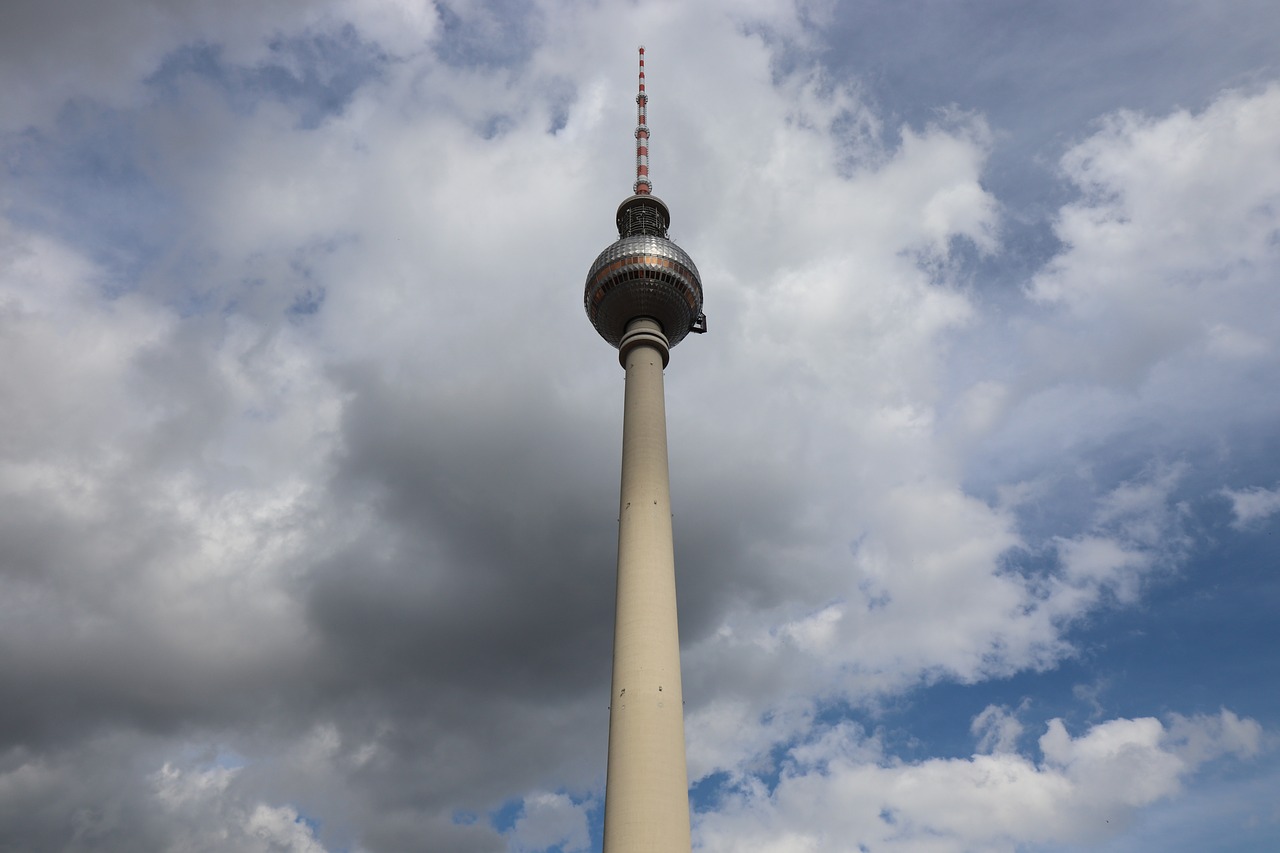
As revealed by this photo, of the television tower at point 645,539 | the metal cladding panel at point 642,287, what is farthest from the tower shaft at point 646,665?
the metal cladding panel at point 642,287

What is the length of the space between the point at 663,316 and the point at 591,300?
8949 millimetres

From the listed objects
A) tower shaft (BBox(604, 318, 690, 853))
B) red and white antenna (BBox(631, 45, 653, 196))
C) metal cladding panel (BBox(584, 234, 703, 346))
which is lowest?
tower shaft (BBox(604, 318, 690, 853))

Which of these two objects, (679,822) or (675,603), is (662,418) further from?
(679,822)

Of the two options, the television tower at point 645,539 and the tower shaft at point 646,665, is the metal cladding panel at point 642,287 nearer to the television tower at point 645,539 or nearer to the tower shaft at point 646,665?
the television tower at point 645,539

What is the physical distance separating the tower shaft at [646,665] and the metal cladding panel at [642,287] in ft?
39.3

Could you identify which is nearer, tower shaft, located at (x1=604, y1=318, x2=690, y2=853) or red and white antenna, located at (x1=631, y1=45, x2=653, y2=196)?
tower shaft, located at (x1=604, y1=318, x2=690, y2=853)

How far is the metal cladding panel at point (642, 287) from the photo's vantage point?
4213 inches

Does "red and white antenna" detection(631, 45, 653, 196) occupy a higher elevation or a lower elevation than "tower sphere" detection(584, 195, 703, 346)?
higher

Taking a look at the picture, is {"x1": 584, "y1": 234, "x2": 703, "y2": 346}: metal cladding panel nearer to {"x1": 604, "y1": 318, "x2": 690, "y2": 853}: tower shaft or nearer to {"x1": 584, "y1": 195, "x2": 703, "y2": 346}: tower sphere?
{"x1": 584, "y1": 195, "x2": 703, "y2": 346}: tower sphere

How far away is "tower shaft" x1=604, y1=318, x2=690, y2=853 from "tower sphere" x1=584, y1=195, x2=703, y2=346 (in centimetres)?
1211

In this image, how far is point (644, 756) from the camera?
74438mm

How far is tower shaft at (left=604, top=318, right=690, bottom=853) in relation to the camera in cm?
7256

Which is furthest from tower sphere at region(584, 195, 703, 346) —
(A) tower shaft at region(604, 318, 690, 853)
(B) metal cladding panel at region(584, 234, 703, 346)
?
(A) tower shaft at region(604, 318, 690, 853)

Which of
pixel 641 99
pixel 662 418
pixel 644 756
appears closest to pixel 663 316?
pixel 662 418
